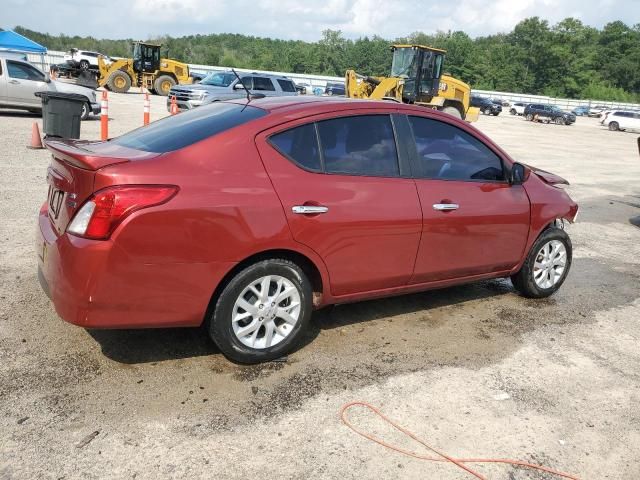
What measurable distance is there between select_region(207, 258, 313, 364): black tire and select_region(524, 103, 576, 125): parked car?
45.9 metres

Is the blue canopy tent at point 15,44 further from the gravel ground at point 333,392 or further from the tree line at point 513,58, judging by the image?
the tree line at point 513,58

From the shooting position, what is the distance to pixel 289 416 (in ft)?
10.2

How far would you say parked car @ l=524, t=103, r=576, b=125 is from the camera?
145 ft

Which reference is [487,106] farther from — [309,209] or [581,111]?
[309,209]

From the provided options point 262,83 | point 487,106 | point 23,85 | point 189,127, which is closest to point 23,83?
point 23,85

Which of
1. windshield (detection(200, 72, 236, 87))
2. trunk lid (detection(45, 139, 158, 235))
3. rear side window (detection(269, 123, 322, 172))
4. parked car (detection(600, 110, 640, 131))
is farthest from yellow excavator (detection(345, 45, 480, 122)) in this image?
parked car (detection(600, 110, 640, 131))

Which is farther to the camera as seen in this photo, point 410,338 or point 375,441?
point 410,338

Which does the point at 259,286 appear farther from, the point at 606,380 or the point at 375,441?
the point at 606,380

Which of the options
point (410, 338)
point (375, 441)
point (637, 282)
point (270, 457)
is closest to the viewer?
point (270, 457)

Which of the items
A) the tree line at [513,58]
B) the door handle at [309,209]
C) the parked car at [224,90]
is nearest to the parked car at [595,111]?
the tree line at [513,58]

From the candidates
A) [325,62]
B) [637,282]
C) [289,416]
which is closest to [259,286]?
[289,416]

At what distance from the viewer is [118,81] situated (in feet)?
101

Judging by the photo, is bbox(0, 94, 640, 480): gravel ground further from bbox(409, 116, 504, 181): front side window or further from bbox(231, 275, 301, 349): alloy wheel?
bbox(409, 116, 504, 181): front side window

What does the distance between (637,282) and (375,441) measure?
4.46m
